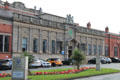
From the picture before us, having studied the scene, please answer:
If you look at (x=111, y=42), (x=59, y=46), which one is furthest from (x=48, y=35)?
(x=111, y=42)

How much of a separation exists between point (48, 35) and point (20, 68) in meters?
30.0

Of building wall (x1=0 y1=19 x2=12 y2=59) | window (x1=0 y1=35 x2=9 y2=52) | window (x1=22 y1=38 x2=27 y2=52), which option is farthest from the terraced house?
window (x1=0 y1=35 x2=9 y2=52)

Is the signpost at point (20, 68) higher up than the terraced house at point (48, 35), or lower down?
lower down

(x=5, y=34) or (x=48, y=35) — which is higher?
(x=48, y=35)

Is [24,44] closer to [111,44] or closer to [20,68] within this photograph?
[20,68]

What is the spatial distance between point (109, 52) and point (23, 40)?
3283 cm

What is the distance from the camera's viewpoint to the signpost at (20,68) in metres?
12.9

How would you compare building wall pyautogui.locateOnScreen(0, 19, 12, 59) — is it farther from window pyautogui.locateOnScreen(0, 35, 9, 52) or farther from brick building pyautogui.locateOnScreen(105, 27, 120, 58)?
brick building pyautogui.locateOnScreen(105, 27, 120, 58)

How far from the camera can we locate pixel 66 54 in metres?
46.5

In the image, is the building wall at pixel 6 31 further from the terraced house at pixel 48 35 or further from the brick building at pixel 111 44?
the brick building at pixel 111 44

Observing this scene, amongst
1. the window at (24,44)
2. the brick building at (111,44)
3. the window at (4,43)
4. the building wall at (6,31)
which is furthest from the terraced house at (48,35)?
the brick building at (111,44)

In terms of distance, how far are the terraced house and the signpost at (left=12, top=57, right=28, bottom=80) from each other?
18850 millimetres

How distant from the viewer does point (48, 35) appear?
141 ft

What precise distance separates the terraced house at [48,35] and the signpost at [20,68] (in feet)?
61.8
